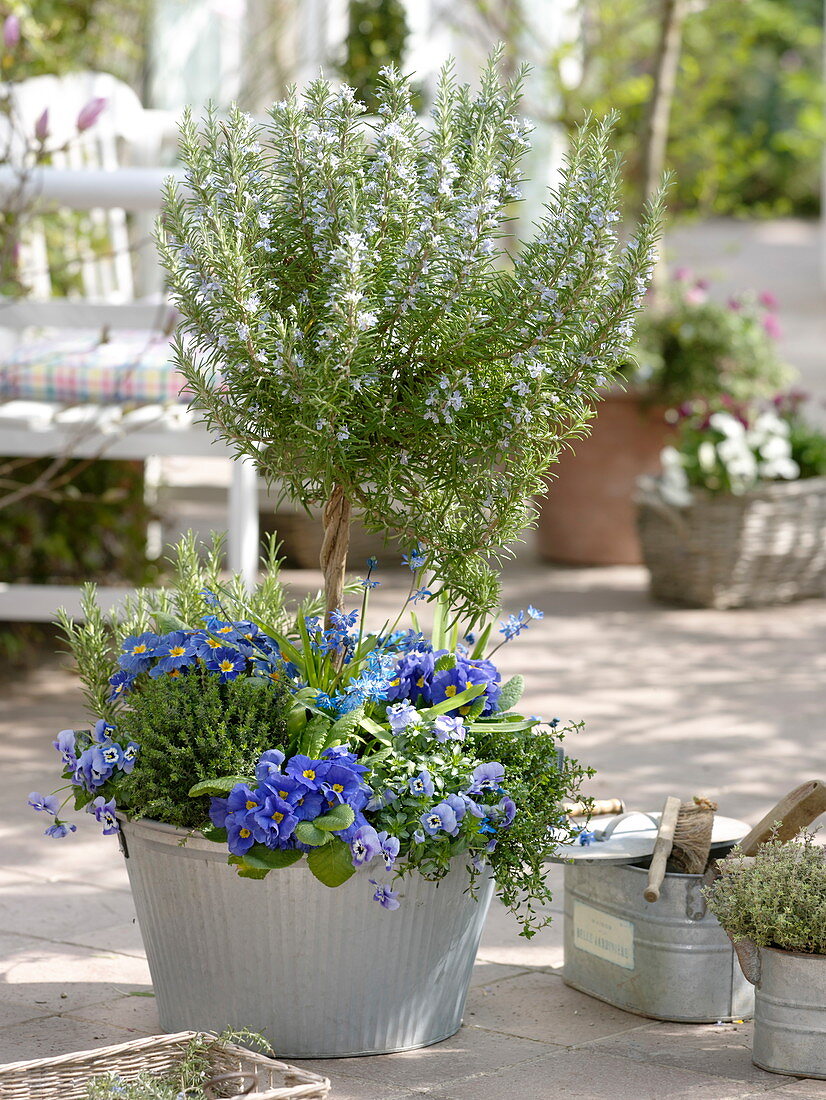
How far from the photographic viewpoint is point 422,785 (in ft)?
7.94

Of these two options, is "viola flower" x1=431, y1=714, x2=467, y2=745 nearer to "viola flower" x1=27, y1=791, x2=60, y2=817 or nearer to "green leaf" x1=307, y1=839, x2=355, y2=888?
"green leaf" x1=307, y1=839, x2=355, y2=888

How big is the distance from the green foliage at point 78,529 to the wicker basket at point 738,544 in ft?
6.90

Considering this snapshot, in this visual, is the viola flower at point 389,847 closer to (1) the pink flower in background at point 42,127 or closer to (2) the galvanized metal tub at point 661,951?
(2) the galvanized metal tub at point 661,951

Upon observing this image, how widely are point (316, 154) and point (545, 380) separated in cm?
50

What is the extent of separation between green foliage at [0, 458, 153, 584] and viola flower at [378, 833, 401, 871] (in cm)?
307

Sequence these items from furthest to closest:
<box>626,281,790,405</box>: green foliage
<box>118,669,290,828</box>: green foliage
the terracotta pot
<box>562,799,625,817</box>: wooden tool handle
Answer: the terracotta pot
<box>626,281,790,405</box>: green foliage
<box>562,799,625,817</box>: wooden tool handle
<box>118,669,290,828</box>: green foliage

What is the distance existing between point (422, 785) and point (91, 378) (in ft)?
8.22

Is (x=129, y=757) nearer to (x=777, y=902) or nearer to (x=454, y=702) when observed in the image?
(x=454, y=702)

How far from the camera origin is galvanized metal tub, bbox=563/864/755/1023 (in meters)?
2.64

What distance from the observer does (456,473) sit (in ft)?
8.14

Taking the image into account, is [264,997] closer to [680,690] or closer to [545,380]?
[545,380]

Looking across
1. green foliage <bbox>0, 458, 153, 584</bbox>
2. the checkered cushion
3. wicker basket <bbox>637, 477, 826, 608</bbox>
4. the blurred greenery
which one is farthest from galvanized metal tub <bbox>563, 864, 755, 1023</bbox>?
the blurred greenery

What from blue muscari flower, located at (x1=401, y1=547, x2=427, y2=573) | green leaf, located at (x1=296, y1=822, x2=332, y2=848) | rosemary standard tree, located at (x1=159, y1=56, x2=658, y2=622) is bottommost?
green leaf, located at (x1=296, y1=822, x2=332, y2=848)

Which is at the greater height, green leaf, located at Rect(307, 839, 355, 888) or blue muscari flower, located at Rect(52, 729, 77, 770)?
blue muscari flower, located at Rect(52, 729, 77, 770)
